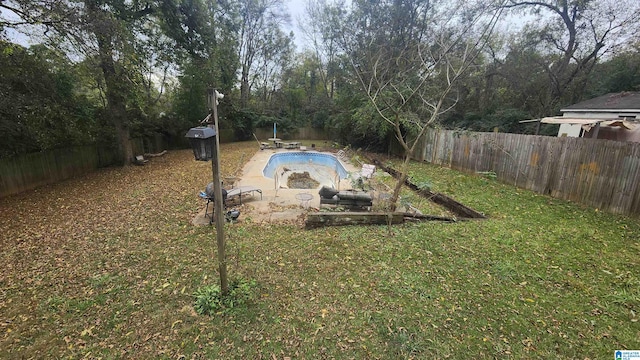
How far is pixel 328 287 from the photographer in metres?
3.08

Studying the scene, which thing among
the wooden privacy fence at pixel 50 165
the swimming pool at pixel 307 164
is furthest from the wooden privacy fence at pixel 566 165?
the wooden privacy fence at pixel 50 165

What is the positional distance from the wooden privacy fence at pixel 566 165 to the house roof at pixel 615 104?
6042mm

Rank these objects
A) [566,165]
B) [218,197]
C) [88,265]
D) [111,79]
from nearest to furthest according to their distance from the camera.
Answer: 1. [218,197]
2. [88,265]
3. [566,165]
4. [111,79]

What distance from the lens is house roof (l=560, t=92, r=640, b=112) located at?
9.21 metres

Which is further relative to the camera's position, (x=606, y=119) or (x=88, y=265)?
(x=606, y=119)

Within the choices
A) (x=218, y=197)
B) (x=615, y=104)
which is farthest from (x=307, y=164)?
(x=615, y=104)

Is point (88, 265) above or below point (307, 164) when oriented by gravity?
below

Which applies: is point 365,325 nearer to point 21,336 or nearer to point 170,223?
point 21,336

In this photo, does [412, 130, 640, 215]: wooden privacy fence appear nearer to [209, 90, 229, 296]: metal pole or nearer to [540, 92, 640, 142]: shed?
[540, 92, 640, 142]: shed

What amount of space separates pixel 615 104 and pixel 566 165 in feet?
25.0

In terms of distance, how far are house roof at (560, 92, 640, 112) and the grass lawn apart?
7.71 meters

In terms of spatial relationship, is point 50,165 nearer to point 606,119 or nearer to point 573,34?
point 606,119

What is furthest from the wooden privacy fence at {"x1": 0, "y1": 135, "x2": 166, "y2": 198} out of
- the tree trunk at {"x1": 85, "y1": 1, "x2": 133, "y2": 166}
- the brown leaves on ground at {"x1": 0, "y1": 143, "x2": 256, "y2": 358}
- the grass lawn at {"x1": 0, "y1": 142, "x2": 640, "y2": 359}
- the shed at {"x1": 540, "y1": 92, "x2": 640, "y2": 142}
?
the shed at {"x1": 540, "y1": 92, "x2": 640, "y2": 142}

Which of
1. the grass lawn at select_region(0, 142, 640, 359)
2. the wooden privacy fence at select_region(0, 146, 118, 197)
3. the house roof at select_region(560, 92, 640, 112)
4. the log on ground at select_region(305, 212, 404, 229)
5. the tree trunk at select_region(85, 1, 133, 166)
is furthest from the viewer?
the house roof at select_region(560, 92, 640, 112)
